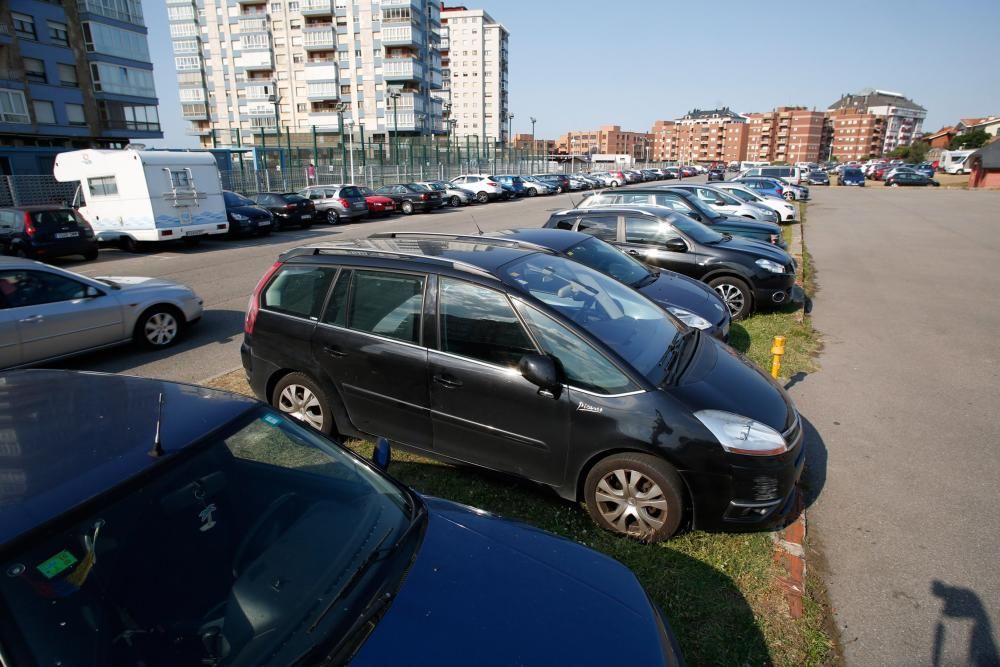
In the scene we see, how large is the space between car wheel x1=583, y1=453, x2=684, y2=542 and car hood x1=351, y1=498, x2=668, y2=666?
3.33 feet

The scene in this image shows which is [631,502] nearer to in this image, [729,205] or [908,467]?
[908,467]

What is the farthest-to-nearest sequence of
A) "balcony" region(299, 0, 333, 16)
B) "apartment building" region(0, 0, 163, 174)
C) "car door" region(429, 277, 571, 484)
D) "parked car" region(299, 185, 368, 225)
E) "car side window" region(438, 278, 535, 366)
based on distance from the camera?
"balcony" region(299, 0, 333, 16) < "apartment building" region(0, 0, 163, 174) < "parked car" region(299, 185, 368, 225) < "car side window" region(438, 278, 535, 366) < "car door" region(429, 277, 571, 484)

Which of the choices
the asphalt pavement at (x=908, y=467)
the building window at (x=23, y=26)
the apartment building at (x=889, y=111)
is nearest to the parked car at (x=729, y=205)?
the asphalt pavement at (x=908, y=467)

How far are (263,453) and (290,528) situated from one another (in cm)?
33

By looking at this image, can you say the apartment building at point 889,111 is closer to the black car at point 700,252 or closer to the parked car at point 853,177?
the parked car at point 853,177

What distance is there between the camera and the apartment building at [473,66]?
354 feet

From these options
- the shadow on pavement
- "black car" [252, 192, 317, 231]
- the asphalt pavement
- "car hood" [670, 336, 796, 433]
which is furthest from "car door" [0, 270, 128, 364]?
"black car" [252, 192, 317, 231]

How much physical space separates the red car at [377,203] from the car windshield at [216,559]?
24508 mm

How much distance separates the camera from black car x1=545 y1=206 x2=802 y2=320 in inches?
327

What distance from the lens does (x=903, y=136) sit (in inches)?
6742

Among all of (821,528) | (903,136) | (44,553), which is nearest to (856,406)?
(821,528)

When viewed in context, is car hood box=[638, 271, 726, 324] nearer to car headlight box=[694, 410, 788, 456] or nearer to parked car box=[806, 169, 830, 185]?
car headlight box=[694, 410, 788, 456]

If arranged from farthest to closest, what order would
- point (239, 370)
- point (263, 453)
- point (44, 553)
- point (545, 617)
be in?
point (239, 370), point (263, 453), point (545, 617), point (44, 553)

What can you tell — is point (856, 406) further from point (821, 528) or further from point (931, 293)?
point (931, 293)
